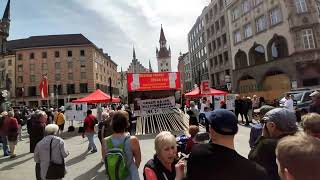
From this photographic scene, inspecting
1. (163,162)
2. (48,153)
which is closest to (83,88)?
(48,153)

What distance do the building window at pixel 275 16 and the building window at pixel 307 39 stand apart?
3449 mm

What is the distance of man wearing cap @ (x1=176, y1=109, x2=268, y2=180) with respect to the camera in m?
2.45

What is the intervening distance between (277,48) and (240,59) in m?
9.16

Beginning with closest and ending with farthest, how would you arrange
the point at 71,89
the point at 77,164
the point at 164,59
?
the point at 77,164
the point at 71,89
the point at 164,59

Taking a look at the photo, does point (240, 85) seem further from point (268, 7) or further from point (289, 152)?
point (289, 152)

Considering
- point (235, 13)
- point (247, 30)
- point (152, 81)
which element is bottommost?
point (152, 81)

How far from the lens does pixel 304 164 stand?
5.76 feet

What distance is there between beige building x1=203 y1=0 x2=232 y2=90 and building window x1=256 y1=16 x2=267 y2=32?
29.0 feet

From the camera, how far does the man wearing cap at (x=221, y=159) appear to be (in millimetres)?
2453

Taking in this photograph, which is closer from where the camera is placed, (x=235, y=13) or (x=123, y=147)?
(x=123, y=147)

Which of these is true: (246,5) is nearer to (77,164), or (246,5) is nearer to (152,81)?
(152,81)

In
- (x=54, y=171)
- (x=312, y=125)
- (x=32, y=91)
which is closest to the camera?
(x=312, y=125)

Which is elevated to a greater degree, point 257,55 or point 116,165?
point 257,55

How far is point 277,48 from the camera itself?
36469 mm
